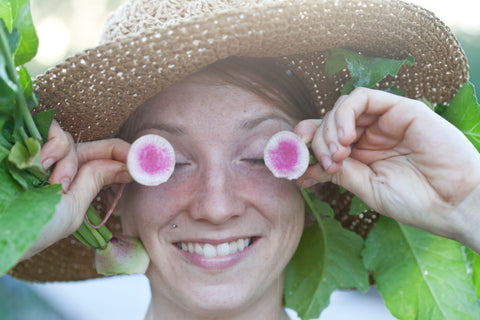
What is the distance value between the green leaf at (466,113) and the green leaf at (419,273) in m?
0.39

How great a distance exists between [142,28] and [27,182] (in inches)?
22.4

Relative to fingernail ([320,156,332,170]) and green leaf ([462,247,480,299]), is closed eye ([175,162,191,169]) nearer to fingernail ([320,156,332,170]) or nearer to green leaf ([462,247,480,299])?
fingernail ([320,156,332,170])

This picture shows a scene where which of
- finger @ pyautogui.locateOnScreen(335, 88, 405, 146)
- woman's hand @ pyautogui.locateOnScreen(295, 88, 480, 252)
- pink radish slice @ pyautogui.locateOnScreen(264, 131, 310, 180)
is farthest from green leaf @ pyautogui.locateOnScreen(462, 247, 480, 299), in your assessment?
pink radish slice @ pyautogui.locateOnScreen(264, 131, 310, 180)

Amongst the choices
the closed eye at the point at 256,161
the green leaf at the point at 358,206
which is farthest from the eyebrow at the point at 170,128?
the green leaf at the point at 358,206

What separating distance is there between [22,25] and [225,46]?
1.71ft

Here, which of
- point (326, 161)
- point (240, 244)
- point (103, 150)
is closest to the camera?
point (326, 161)

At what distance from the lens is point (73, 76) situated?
1.46 meters

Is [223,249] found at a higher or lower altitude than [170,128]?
lower

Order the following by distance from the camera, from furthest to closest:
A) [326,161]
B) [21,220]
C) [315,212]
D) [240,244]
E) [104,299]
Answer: [104,299] < [315,212] < [240,244] < [326,161] < [21,220]

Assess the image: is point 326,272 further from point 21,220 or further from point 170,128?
point 21,220

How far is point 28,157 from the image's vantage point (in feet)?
4.14

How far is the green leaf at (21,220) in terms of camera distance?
3.38ft

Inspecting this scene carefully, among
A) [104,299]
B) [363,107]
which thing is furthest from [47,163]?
[104,299]

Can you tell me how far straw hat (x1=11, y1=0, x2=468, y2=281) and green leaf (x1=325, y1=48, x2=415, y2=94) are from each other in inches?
1.5
